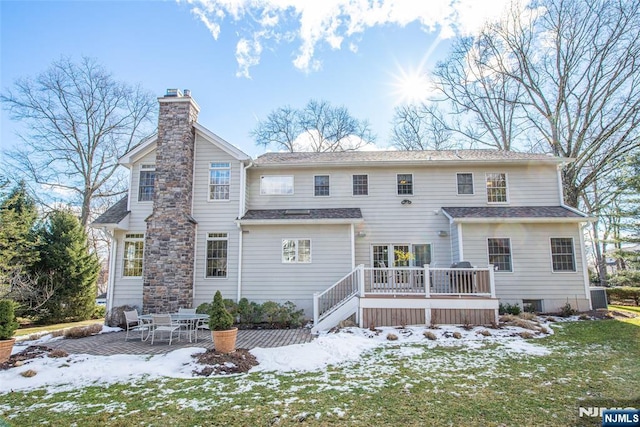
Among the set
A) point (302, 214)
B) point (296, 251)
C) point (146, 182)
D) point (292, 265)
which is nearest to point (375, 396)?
point (292, 265)

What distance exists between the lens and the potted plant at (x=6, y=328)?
7250 mm

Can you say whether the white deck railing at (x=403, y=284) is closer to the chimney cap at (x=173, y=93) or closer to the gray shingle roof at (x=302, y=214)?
the gray shingle roof at (x=302, y=214)

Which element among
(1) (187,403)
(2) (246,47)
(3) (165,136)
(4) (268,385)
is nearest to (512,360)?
(4) (268,385)

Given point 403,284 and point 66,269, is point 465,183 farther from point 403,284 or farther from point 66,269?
point 66,269

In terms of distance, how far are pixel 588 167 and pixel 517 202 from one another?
11.8 meters

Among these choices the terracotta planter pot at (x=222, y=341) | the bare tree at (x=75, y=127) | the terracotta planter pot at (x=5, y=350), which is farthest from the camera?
the bare tree at (x=75, y=127)

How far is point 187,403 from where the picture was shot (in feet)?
16.6

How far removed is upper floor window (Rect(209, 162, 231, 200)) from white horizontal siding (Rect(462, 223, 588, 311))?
921cm

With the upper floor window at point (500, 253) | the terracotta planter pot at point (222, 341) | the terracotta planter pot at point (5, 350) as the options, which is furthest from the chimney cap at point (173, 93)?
the upper floor window at point (500, 253)

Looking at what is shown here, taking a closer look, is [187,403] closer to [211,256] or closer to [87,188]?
[211,256]

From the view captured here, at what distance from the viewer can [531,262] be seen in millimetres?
12633

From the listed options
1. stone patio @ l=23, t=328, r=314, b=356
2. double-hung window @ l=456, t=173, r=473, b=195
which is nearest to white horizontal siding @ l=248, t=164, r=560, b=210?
double-hung window @ l=456, t=173, r=473, b=195

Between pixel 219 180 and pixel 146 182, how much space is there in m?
2.88

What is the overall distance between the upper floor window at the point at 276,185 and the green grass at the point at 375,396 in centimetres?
858
